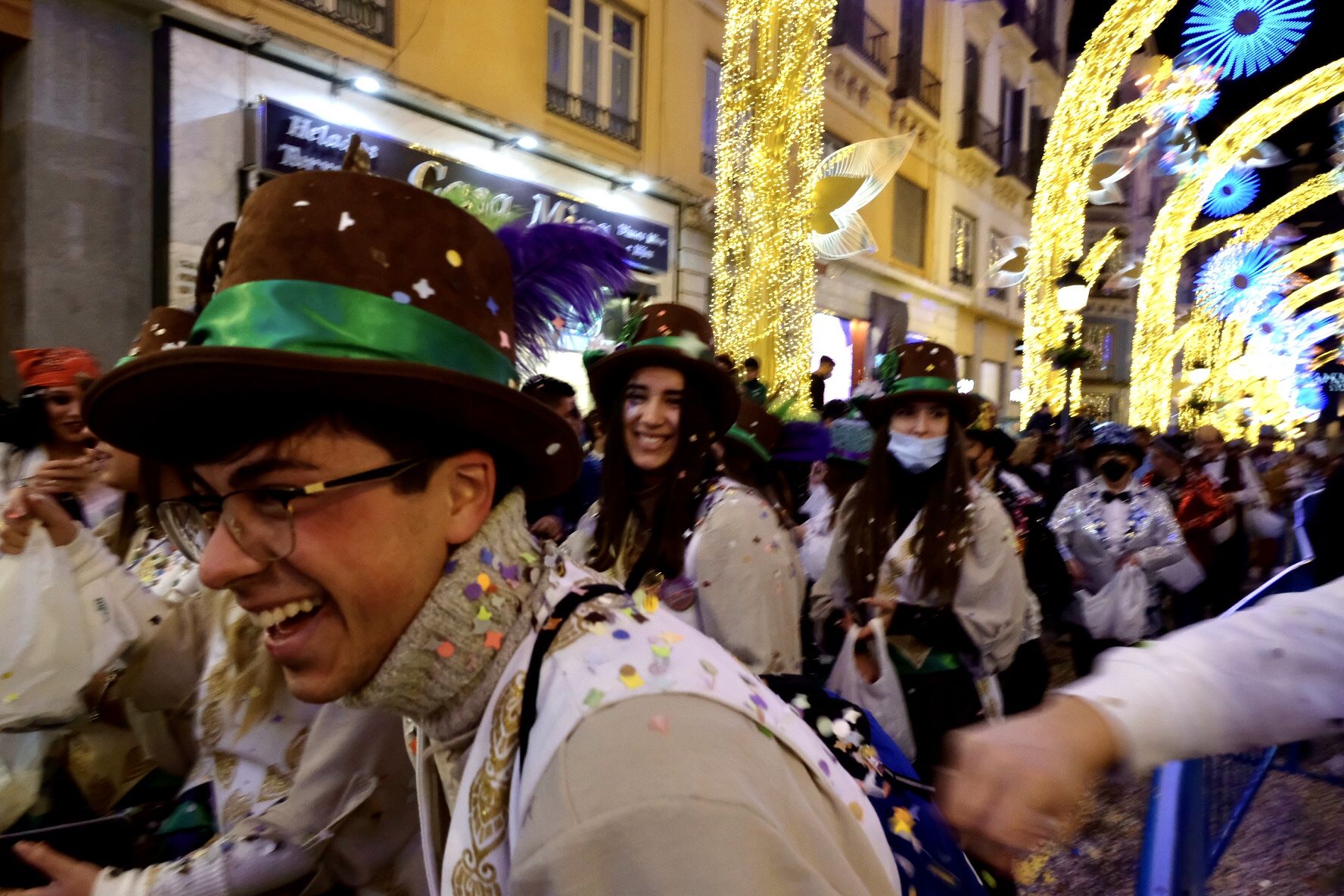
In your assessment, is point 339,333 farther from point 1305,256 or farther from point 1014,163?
point 1305,256

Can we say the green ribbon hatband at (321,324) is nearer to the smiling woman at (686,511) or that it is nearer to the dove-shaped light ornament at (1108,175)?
the smiling woman at (686,511)

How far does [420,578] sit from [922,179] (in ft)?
75.5

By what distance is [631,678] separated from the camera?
1060 mm

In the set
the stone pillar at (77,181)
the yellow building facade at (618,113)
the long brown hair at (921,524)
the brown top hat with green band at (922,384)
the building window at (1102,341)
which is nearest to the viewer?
the long brown hair at (921,524)

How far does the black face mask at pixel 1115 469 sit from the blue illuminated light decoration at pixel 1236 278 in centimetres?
1973

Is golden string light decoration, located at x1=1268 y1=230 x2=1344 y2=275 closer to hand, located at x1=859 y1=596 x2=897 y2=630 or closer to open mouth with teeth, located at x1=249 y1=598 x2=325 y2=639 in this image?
hand, located at x1=859 y1=596 x2=897 y2=630

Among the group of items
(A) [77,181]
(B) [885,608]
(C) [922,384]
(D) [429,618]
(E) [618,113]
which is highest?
(E) [618,113]

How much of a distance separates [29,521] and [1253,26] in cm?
1453

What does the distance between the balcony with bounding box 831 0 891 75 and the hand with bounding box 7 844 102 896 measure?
17.9m

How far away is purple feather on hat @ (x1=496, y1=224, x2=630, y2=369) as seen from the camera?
5.90ft

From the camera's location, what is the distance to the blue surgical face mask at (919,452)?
366 cm

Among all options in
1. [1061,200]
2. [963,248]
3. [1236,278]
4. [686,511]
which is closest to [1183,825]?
[686,511]

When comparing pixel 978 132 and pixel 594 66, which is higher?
pixel 978 132

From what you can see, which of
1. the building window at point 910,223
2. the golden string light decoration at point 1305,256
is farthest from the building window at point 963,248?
the golden string light decoration at point 1305,256
